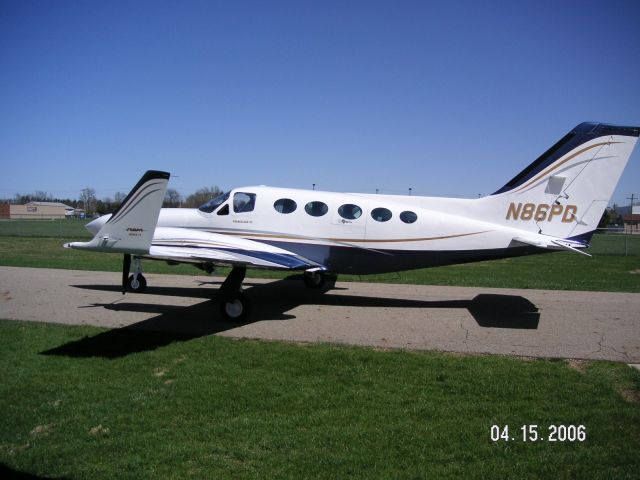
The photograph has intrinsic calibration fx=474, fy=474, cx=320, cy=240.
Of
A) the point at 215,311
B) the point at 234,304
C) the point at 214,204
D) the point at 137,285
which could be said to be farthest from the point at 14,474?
the point at 137,285

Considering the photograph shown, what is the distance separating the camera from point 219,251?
967cm

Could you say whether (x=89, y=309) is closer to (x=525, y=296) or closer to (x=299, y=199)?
(x=299, y=199)

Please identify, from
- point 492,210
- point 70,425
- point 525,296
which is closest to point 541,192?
point 492,210

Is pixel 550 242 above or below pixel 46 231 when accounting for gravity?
above

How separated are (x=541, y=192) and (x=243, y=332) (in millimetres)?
7431

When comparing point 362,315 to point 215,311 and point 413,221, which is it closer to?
point 413,221

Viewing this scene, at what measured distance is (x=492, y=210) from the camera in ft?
36.9

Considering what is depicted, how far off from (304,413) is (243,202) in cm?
711

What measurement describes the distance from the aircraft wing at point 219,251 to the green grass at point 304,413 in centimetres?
204

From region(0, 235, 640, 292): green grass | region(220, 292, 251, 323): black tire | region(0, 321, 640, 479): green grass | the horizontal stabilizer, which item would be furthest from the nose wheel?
region(0, 235, 640, 292): green grass

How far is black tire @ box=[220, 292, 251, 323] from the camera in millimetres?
9461
